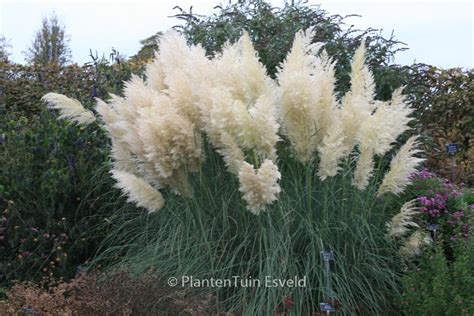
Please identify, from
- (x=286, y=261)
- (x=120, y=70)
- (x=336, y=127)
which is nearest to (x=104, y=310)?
(x=286, y=261)

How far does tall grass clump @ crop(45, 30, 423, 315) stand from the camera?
363cm

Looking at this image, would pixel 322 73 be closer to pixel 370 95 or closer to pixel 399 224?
pixel 370 95

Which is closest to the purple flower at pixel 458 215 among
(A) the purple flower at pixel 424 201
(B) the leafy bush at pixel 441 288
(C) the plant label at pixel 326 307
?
(A) the purple flower at pixel 424 201

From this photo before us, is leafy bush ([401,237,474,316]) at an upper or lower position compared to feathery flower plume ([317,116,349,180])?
lower

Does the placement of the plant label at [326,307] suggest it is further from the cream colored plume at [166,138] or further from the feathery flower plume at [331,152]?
the cream colored plume at [166,138]

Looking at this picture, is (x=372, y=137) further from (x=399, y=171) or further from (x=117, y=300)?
(x=117, y=300)

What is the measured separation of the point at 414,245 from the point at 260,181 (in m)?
1.19

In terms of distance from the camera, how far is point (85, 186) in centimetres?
505

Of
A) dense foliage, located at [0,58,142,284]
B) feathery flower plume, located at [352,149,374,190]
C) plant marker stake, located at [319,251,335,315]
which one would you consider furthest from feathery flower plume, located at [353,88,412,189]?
dense foliage, located at [0,58,142,284]

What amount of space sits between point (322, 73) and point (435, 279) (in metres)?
1.34

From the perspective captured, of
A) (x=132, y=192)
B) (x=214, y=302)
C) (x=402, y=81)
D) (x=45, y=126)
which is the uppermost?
(x=402, y=81)

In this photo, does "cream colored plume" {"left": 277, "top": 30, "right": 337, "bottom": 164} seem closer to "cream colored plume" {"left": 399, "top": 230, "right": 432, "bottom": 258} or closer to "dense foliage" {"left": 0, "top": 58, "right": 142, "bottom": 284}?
"cream colored plume" {"left": 399, "top": 230, "right": 432, "bottom": 258}

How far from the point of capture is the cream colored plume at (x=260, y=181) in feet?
11.1

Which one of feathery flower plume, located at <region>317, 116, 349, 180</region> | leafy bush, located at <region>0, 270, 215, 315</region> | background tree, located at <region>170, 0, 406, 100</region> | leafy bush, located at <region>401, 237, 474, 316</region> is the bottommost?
→ leafy bush, located at <region>0, 270, 215, 315</region>
